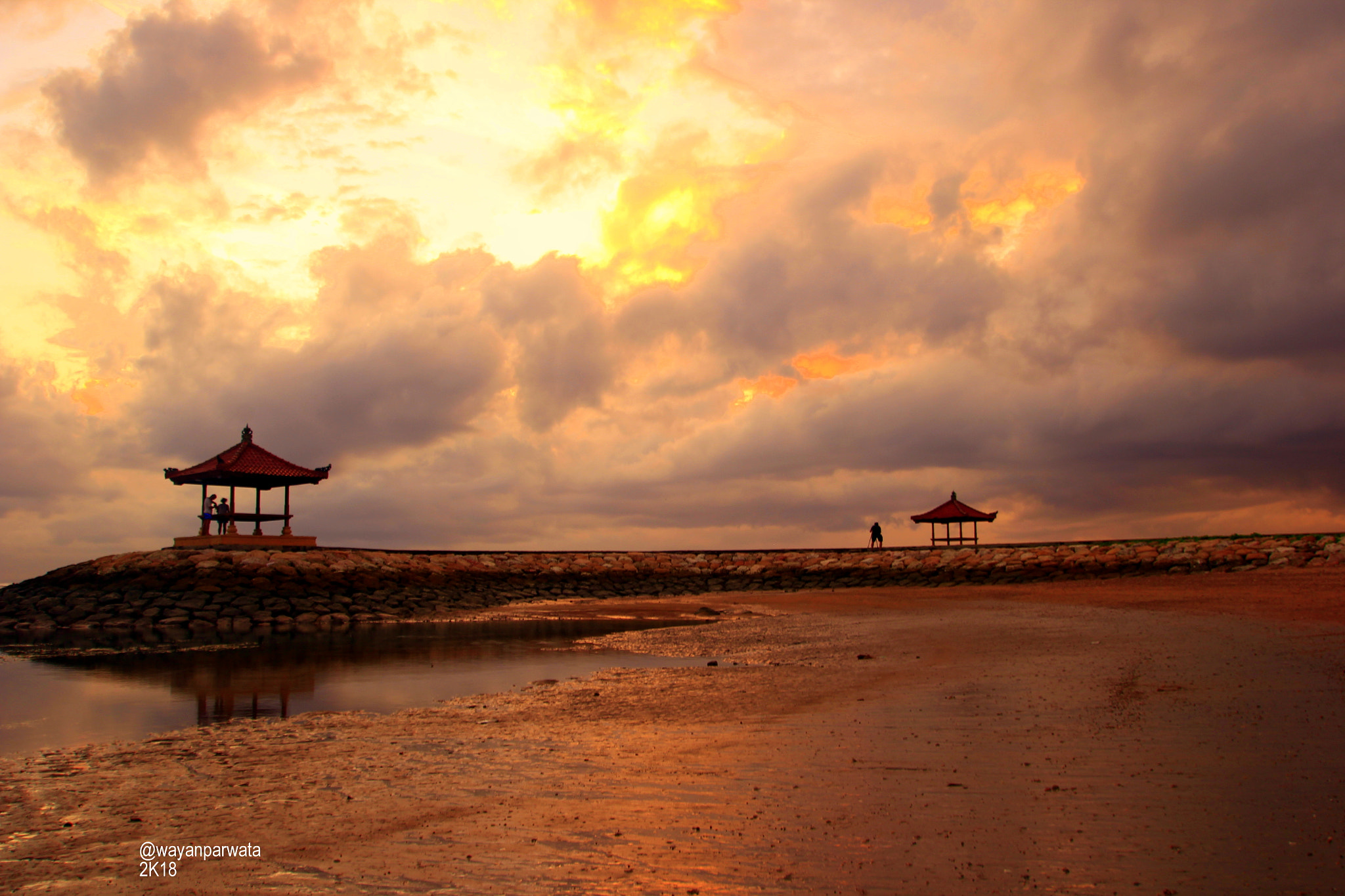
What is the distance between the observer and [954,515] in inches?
1671

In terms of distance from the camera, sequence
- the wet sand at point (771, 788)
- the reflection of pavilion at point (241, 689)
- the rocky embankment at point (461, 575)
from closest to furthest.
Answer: the wet sand at point (771, 788) → the reflection of pavilion at point (241, 689) → the rocky embankment at point (461, 575)

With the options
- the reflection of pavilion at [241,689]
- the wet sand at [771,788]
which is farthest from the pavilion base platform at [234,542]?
the wet sand at [771,788]

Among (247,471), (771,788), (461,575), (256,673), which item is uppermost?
(247,471)

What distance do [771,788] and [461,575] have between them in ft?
107

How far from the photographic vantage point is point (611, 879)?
4.43m

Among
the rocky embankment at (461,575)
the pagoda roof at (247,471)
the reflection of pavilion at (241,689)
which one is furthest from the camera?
the pagoda roof at (247,471)

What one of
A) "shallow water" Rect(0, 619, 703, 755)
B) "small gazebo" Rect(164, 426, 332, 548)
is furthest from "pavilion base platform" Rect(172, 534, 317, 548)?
"shallow water" Rect(0, 619, 703, 755)

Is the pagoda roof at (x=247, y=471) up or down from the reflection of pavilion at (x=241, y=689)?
up

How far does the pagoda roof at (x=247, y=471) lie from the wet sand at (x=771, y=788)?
2836 cm

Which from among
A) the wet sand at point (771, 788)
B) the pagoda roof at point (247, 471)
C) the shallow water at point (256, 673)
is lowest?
the shallow water at point (256, 673)

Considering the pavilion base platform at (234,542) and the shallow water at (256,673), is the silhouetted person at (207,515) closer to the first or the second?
the pavilion base platform at (234,542)

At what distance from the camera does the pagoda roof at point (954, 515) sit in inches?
1642

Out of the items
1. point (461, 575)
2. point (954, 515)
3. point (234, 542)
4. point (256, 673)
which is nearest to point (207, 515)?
point (234, 542)

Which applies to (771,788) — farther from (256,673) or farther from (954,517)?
(954,517)
